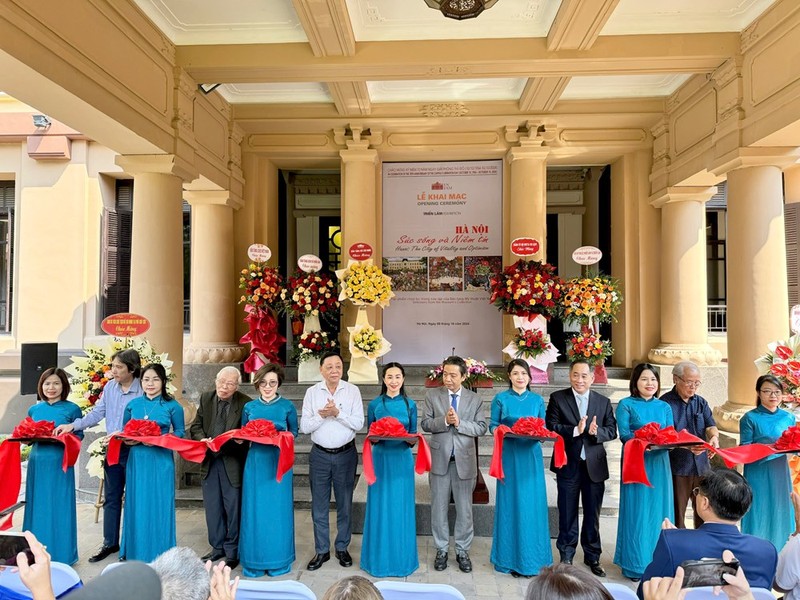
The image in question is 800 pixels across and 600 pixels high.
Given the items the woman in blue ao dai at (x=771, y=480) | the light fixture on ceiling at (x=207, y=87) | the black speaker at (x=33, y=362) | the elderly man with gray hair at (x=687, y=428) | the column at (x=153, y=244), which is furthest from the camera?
the black speaker at (x=33, y=362)

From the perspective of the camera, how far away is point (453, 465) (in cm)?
377

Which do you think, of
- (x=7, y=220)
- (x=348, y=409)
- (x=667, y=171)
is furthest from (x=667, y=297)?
(x=7, y=220)

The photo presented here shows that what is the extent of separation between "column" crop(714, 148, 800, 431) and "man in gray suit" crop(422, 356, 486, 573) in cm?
332

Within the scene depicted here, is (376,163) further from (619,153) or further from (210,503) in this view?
(210,503)

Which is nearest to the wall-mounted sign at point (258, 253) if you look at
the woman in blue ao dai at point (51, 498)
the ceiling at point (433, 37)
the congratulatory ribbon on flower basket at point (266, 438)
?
the ceiling at point (433, 37)

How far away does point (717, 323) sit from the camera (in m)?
9.20

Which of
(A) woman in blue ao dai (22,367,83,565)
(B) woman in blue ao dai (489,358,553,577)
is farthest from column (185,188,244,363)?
(B) woman in blue ao dai (489,358,553,577)

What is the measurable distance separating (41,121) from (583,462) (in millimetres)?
8779

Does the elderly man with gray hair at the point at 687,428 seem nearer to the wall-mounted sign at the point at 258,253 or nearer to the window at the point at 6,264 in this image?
the wall-mounted sign at the point at 258,253

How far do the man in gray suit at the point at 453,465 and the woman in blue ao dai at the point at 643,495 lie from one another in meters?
1.09

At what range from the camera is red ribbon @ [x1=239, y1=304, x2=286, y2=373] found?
684cm

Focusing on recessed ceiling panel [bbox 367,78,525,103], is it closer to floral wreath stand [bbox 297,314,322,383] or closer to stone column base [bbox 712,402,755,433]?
floral wreath stand [bbox 297,314,322,383]

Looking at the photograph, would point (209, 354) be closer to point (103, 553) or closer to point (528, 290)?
point (103, 553)

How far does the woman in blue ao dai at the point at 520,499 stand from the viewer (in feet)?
11.8
